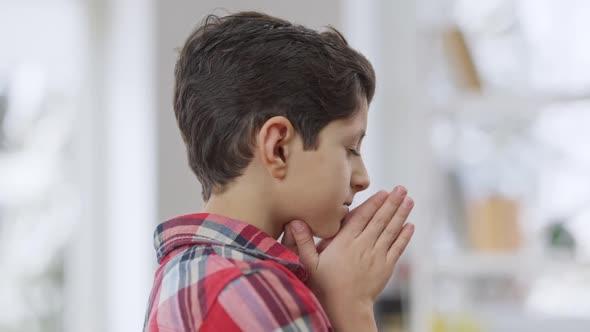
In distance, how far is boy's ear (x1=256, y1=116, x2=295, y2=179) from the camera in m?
0.92

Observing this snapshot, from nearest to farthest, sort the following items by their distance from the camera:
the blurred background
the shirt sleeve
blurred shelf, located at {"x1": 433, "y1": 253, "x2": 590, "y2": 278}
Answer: the shirt sleeve, blurred shelf, located at {"x1": 433, "y1": 253, "x2": 590, "y2": 278}, the blurred background

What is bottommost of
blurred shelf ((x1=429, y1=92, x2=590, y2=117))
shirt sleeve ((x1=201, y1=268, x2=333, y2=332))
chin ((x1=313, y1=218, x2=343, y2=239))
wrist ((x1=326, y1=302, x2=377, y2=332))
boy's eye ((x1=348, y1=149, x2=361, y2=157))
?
blurred shelf ((x1=429, y1=92, x2=590, y2=117))

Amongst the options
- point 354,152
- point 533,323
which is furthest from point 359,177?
point 533,323

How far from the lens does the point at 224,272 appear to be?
0.86 meters

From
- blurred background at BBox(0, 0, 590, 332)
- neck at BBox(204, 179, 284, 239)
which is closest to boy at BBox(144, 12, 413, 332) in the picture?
neck at BBox(204, 179, 284, 239)

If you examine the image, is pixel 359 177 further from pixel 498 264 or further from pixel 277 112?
pixel 498 264

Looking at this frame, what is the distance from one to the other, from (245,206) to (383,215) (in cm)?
16

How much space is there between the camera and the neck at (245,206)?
0.95 meters

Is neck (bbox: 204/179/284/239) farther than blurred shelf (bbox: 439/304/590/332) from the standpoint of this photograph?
No

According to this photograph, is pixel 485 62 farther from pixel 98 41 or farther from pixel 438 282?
pixel 98 41

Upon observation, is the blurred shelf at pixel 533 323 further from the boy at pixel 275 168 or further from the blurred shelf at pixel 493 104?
the boy at pixel 275 168

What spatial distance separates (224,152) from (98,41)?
2226mm

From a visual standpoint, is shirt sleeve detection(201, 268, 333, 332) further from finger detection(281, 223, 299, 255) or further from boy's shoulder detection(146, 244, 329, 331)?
finger detection(281, 223, 299, 255)

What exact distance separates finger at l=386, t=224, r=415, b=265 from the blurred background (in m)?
1.55
